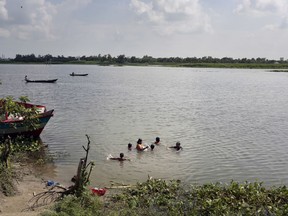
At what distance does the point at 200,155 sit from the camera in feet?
62.0

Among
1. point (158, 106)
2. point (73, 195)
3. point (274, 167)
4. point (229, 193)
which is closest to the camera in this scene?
point (73, 195)

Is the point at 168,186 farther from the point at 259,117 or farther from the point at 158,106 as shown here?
the point at 158,106

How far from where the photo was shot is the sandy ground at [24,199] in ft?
34.4

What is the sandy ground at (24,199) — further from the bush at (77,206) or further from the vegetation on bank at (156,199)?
the bush at (77,206)

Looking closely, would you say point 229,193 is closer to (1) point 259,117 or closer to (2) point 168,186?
(2) point 168,186

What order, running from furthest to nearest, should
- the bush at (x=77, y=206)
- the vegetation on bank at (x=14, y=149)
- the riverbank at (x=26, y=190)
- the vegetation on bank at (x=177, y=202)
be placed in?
the vegetation on bank at (x=14, y=149) < the riverbank at (x=26, y=190) < the vegetation on bank at (x=177, y=202) < the bush at (x=77, y=206)

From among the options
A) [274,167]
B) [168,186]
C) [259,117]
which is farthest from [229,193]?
[259,117]

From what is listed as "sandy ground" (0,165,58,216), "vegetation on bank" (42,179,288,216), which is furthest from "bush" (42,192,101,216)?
"sandy ground" (0,165,58,216)

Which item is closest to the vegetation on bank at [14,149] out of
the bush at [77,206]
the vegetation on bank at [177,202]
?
the bush at [77,206]

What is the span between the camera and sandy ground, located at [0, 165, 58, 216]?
1048 centimetres

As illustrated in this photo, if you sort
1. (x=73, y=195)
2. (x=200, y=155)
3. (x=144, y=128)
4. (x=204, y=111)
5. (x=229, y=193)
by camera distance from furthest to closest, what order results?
(x=204, y=111) → (x=144, y=128) → (x=200, y=155) → (x=229, y=193) → (x=73, y=195)

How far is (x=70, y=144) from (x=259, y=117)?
18.1m

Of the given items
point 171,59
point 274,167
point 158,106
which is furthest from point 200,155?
point 171,59

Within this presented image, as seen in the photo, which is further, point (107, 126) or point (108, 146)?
point (107, 126)
